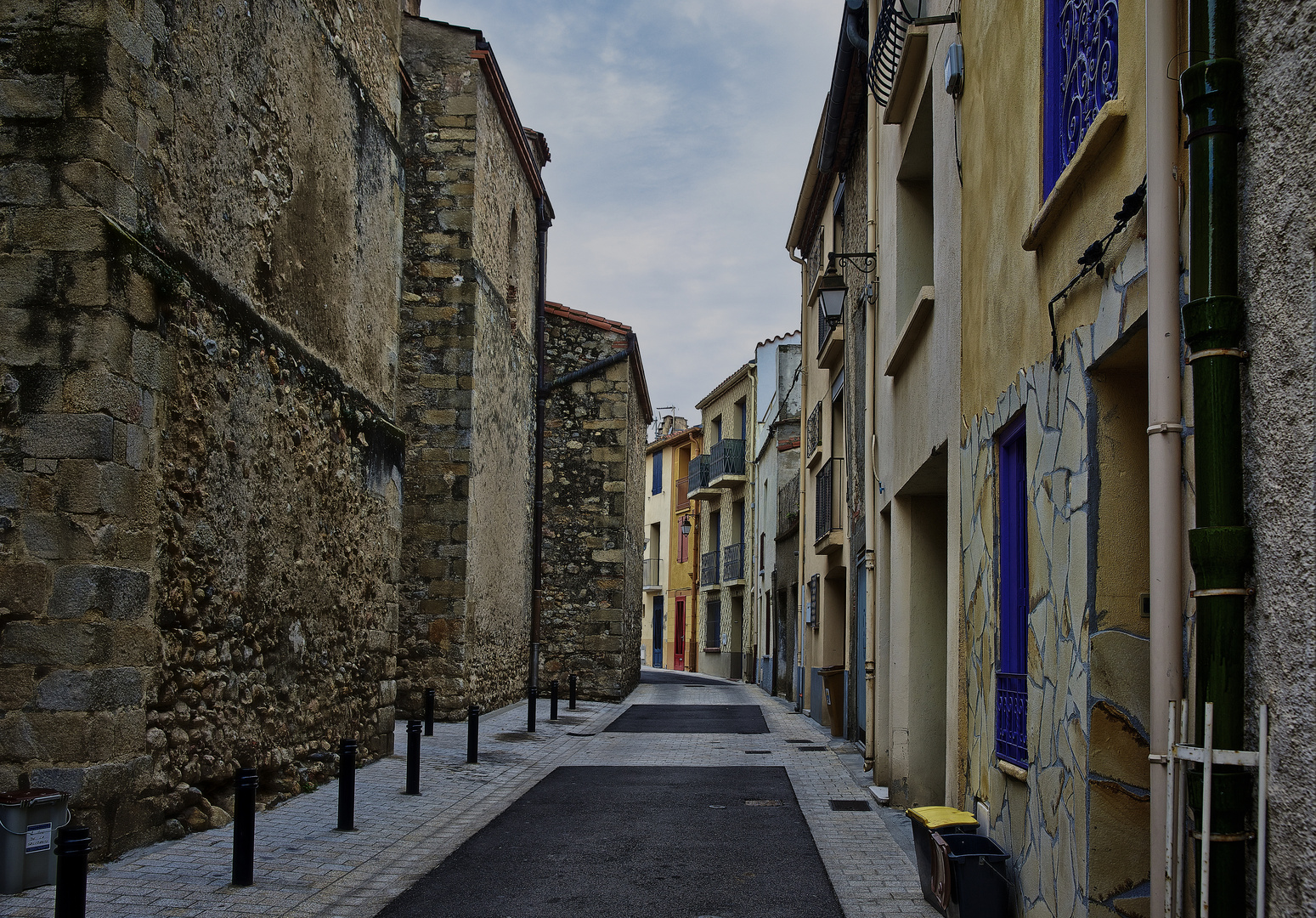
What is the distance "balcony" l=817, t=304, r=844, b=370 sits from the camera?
15266 millimetres

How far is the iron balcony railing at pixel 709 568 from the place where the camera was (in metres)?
38.8

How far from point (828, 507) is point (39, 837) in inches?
497

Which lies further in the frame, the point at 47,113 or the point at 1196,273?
the point at 47,113

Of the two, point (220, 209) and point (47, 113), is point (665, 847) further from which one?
point (47, 113)

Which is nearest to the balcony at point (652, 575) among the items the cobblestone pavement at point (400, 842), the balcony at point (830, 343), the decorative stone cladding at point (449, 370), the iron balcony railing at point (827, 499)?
the iron balcony railing at point (827, 499)

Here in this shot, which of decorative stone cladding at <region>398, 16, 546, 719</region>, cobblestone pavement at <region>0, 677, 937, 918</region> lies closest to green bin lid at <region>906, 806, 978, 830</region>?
cobblestone pavement at <region>0, 677, 937, 918</region>

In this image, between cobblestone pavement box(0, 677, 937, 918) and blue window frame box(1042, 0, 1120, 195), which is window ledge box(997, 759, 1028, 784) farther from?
blue window frame box(1042, 0, 1120, 195)

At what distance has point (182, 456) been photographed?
712 centimetres

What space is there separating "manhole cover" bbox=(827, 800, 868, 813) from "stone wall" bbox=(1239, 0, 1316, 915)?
645 centimetres

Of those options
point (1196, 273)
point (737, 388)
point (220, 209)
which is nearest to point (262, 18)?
point (220, 209)

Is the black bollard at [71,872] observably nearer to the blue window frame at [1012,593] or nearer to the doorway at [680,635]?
the blue window frame at [1012,593]

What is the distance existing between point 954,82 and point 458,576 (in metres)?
9.89

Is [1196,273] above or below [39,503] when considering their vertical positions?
above

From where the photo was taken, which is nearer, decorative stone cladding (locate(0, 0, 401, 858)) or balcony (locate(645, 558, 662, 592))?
decorative stone cladding (locate(0, 0, 401, 858))
